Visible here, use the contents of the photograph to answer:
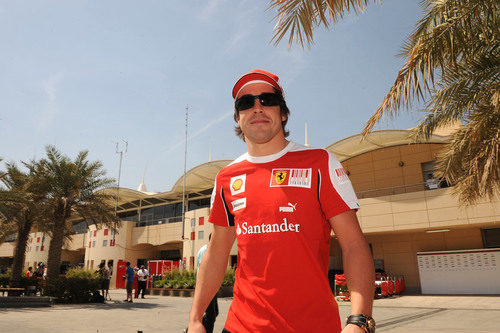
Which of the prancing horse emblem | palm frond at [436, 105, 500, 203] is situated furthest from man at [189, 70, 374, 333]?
palm frond at [436, 105, 500, 203]

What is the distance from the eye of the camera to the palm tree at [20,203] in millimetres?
16500

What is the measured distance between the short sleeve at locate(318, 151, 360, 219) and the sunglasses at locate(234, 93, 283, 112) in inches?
18.3

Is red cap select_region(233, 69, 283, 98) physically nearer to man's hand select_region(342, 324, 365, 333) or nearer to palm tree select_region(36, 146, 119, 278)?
man's hand select_region(342, 324, 365, 333)

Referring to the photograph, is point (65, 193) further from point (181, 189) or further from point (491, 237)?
point (491, 237)

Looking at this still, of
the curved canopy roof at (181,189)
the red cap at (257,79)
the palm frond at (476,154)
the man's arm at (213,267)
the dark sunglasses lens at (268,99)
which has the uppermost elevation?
the curved canopy roof at (181,189)

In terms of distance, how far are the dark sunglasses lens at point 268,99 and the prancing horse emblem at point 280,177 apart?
0.40m

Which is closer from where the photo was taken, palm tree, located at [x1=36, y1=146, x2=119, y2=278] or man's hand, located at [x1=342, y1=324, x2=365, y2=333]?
man's hand, located at [x1=342, y1=324, x2=365, y2=333]

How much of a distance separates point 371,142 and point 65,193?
19.3 metres

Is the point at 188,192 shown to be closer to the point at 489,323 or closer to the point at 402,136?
the point at 402,136

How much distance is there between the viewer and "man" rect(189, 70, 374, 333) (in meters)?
1.47

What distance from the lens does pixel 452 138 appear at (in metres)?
9.16

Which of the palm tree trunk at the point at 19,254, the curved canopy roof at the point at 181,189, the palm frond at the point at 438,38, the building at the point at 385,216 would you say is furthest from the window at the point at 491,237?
the palm tree trunk at the point at 19,254

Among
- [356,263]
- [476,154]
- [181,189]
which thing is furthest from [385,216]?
[356,263]

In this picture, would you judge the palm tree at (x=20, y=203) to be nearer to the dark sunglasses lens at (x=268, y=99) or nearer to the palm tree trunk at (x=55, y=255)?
the palm tree trunk at (x=55, y=255)
